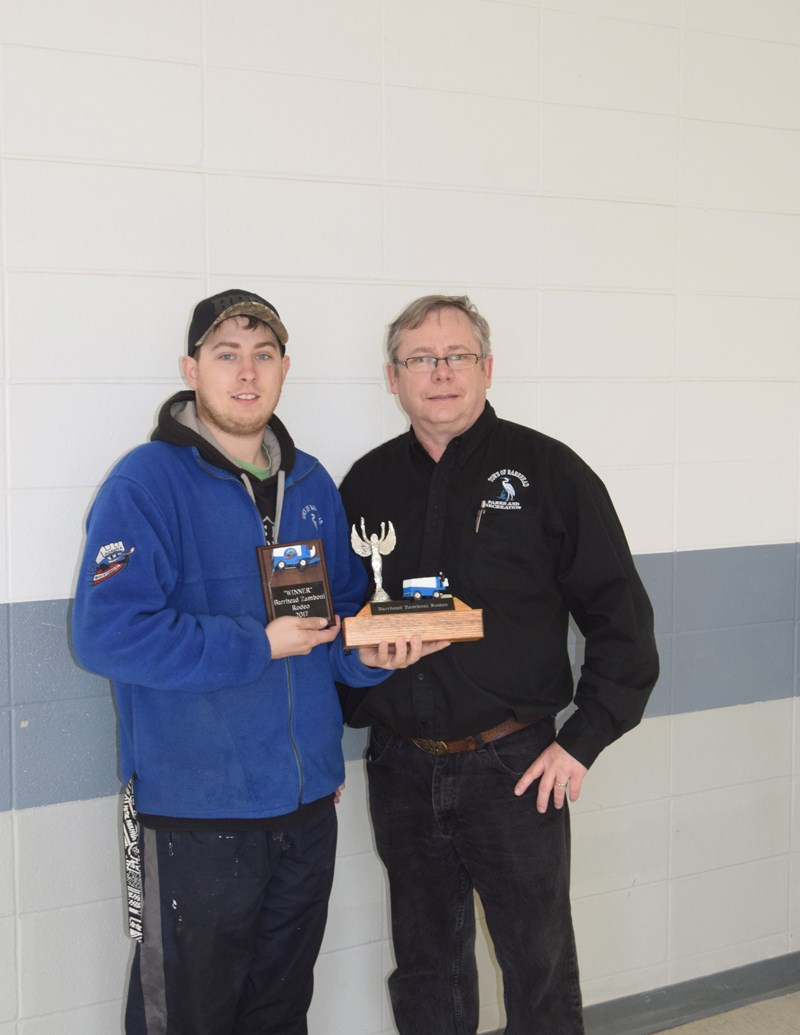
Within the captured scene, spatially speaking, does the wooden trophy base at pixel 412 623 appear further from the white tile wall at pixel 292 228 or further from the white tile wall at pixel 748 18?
the white tile wall at pixel 748 18

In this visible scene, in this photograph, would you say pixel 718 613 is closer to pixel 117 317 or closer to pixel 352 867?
pixel 352 867

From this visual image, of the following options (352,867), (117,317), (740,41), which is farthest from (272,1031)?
(740,41)

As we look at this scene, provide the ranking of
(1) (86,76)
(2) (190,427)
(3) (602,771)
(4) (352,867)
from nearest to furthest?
(2) (190,427) < (1) (86,76) < (4) (352,867) < (3) (602,771)

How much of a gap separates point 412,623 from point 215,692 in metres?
0.39

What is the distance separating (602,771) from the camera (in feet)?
8.77

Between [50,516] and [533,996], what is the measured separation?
143cm

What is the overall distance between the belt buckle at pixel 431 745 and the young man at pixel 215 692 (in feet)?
0.63

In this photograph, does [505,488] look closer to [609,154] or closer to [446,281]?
[446,281]

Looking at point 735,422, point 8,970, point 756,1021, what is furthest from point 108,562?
point 756,1021

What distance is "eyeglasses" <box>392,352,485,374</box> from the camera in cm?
208

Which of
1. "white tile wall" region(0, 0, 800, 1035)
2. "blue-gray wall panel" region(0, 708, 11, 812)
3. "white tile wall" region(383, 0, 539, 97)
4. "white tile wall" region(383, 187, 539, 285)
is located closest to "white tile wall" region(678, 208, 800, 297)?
"white tile wall" region(0, 0, 800, 1035)

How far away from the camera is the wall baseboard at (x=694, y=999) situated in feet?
8.89

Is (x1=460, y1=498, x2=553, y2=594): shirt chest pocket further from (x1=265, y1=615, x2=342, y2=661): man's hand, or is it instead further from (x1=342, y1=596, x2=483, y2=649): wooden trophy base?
(x1=265, y1=615, x2=342, y2=661): man's hand

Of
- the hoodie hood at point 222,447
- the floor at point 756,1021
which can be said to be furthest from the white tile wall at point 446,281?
the hoodie hood at point 222,447
